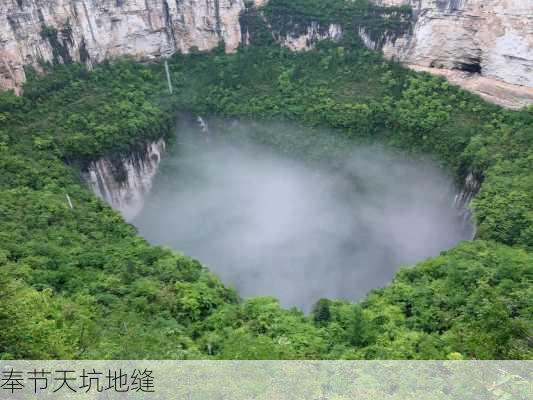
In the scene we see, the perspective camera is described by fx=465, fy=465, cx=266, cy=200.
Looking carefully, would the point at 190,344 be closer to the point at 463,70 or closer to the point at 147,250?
the point at 147,250

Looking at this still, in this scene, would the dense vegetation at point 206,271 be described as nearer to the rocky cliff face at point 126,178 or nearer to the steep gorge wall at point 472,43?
the rocky cliff face at point 126,178

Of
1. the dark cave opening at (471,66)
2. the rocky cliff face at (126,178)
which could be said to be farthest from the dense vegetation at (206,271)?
the dark cave opening at (471,66)

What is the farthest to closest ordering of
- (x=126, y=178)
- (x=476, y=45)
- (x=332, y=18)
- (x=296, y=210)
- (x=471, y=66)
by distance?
1. (x=332, y=18)
2. (x=471, y=66)
3. (x=296, y=210)
4. (x=476, y=45)
5. (x=126, y=178)

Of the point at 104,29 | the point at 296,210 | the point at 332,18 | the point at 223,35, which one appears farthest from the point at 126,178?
the point at 332,18

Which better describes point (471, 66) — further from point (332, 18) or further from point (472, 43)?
point (332, 18)

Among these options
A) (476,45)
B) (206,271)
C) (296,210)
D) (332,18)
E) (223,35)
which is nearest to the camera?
(206,271)
